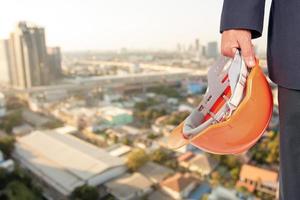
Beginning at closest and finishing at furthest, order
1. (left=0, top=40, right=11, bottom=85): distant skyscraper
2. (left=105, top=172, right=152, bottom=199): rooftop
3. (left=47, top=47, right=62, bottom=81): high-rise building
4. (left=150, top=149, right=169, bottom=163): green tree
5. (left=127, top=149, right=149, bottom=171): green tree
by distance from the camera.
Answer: (left=105, top=172, right=152, bottom=199): rooftop → (left=127, top=149, right=149, bottom=171): green tree → (left=150, top=149, right=169, bottom=163): green tree → (left=0, top=40, right=11, bottom=85): distant skyscraper → (left=47, top=47, right=62, bottom=81): high-rise building

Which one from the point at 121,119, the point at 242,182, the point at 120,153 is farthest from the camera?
the point at 121,119

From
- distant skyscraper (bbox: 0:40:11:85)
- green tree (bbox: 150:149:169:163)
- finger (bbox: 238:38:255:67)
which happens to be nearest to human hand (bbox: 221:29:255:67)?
finger (bbox: 238:38:255:67)

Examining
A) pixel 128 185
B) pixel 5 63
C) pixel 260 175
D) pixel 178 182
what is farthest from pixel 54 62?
pixel 260 175

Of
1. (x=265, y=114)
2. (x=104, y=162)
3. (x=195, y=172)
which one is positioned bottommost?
(x=195, y=172)

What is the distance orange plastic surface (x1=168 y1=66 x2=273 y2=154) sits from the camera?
0.29 metres

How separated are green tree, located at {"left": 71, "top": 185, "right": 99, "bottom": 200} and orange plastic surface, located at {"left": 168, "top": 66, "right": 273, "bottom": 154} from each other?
2.59 metres

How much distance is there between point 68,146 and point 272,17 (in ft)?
12.1

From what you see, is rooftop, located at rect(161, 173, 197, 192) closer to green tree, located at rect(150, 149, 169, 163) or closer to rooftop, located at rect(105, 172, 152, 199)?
rooftop, located at rect(105, 172, 152, 199)

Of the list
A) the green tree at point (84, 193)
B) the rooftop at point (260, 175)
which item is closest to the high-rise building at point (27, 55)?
the green tree at point (84, 193)

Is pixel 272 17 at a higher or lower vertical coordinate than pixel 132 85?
higher

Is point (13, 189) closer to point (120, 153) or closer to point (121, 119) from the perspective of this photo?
point (120, 153)

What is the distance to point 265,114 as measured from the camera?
11.8 inches

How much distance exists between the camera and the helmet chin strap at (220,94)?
294mm

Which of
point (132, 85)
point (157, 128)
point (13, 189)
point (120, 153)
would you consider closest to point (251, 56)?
point (13, 189)
